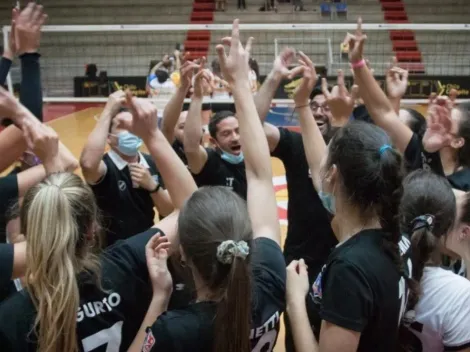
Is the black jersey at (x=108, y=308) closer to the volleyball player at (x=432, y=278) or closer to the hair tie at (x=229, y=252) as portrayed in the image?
the hair tie at (x=229, y=252)

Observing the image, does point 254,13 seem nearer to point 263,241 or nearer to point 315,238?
point 315,238

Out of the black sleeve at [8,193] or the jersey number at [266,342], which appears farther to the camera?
the black sleeve at [8,193]

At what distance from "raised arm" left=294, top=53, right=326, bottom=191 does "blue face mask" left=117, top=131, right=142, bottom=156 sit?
4.24ft

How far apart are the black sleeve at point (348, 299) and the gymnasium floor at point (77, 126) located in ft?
17.5

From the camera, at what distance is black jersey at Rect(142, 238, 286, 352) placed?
1.69 metres

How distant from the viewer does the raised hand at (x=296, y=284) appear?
2025 mm

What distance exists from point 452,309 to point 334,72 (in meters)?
16.0

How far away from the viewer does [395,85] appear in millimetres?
3754

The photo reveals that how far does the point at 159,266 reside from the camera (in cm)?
200

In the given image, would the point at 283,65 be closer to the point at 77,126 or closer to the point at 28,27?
the point at 28,27

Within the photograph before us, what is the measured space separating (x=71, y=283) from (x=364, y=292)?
0.94 metres

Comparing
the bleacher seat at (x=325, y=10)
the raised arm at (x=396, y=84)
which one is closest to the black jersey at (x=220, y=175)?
the raised arm at (x=396, y=84)

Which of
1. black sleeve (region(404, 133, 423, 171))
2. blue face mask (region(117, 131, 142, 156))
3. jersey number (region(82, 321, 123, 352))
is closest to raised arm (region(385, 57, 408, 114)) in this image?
black sleeve (region(404, 133, 423, 171))

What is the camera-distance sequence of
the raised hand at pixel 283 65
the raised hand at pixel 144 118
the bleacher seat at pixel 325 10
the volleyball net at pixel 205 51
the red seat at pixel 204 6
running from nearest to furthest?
the raised hand at pixel 144 118
the raised hand at pixel 283 65
the volleyball net at pixel 205 51
the bleacher seat at pixel 325 10
the red seat at pixel 204 6
